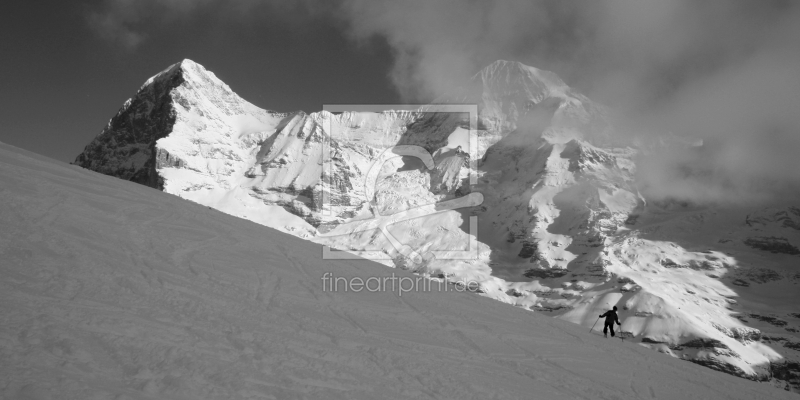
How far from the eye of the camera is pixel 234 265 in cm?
1557

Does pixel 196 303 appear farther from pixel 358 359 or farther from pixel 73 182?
pixel 73 182

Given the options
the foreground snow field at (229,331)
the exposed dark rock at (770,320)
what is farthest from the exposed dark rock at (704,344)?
the foreground snow field at (229,331)

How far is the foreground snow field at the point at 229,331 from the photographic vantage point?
23.7 ft

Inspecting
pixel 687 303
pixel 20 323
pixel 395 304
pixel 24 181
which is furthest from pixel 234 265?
pixel 687 303

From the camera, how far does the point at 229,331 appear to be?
9.50 metres

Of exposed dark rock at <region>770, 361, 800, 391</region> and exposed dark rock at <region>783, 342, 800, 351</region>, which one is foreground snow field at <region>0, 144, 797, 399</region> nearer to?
exposed dark rock at <region>770, 361, 800, 391</region>

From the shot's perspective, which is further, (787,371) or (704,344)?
(704,344)

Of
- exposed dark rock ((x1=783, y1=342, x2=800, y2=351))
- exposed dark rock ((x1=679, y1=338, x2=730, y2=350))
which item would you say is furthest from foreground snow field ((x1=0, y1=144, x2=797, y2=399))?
exposed dark rock ((x1=783, y1=342, x2=800, y2=351))

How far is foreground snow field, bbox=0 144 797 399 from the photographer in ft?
23.7

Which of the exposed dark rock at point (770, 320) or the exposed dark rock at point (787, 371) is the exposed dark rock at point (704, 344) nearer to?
the exposed dark rock at point (787, 371)

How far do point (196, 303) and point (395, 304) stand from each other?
22.2 ft

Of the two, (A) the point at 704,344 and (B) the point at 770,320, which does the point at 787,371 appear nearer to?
(A) the point at 704,344

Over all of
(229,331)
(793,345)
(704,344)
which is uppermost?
(229,331)

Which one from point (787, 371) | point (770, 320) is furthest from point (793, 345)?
point (770, 320)
